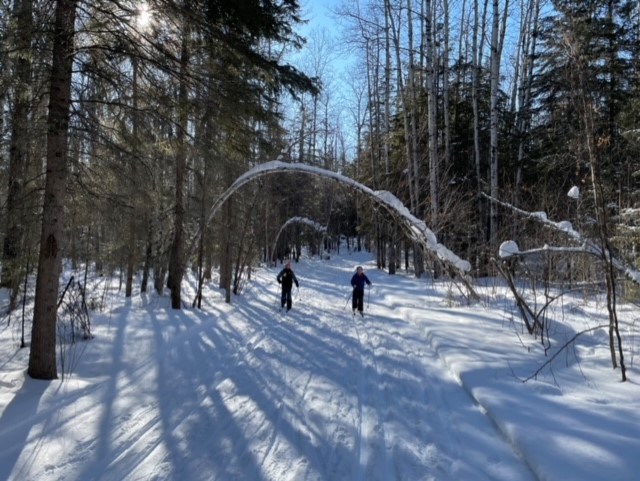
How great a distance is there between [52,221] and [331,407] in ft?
15.3

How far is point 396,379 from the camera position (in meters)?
6.18

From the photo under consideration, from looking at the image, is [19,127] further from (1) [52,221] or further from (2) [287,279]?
(2) [287,279]

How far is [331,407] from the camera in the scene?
16.9ft

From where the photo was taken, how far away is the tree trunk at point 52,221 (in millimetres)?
5863

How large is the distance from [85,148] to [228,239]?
878 centimetres

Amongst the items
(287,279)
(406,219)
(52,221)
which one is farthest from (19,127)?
(287,279)

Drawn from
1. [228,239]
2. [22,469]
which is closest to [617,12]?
[228,239]

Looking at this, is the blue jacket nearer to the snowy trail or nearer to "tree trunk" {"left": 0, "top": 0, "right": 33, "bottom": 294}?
the snowy trail

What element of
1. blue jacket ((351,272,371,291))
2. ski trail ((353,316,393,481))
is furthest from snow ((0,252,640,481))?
blue jacket ((351,272,371,291))

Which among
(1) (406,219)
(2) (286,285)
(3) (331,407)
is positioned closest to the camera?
(3) (331,407)

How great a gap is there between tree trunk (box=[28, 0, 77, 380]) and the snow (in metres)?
0.46

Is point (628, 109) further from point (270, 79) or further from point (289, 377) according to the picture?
point (289, 377)

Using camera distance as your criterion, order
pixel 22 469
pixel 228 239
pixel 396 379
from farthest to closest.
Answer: pixel 228 239 → pixel 396 379 → pixel 22 469

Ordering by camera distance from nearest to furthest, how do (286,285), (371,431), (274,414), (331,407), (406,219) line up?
(371,431)
(274,414)
(331,407)
(406,219)
(286,285)
